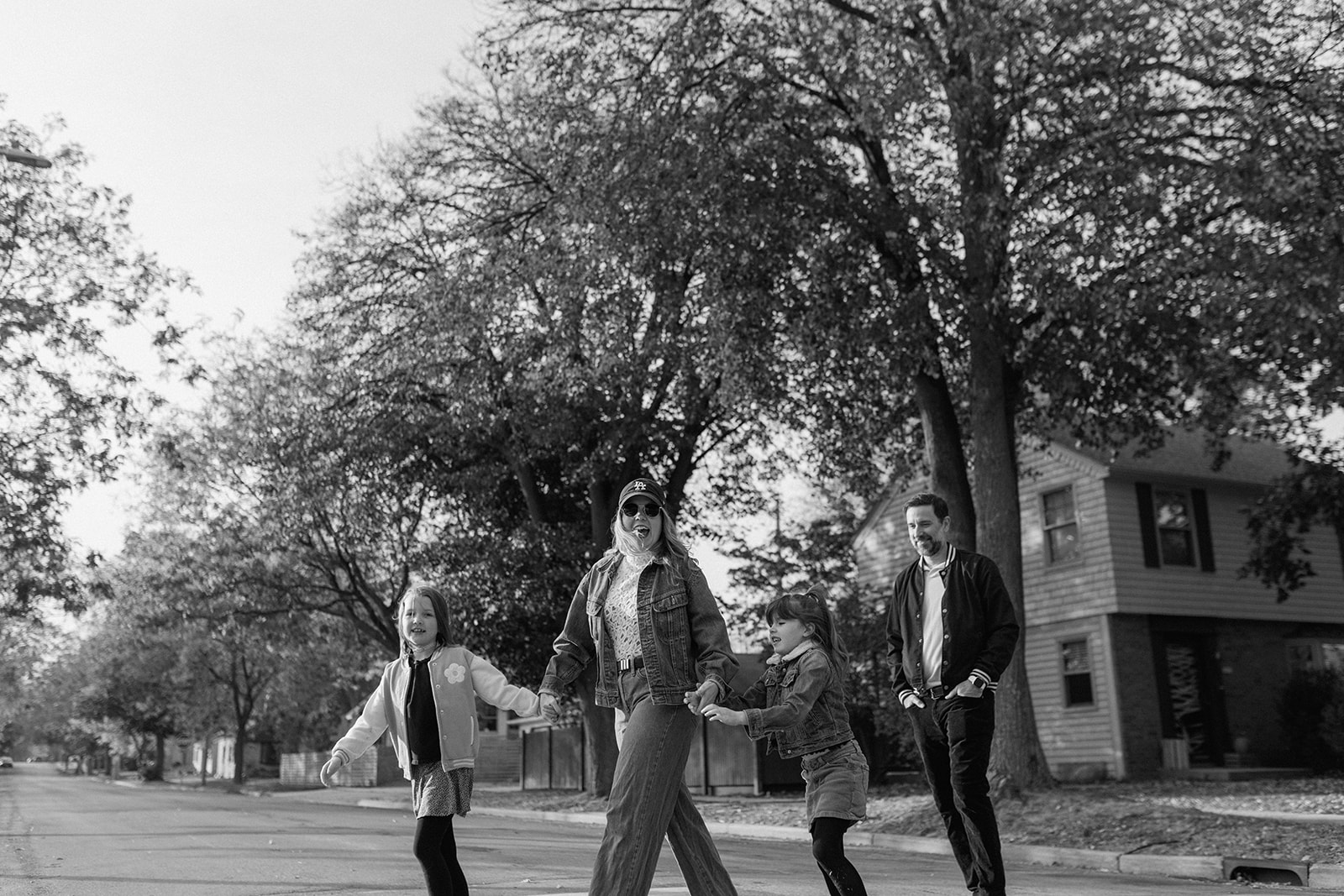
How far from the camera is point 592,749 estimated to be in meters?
23.8

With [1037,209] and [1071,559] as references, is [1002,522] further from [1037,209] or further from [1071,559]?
[1071,559]

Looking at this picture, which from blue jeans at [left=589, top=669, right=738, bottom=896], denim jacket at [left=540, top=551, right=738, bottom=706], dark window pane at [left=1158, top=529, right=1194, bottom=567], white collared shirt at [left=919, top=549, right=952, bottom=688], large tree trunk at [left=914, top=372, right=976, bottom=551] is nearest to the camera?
blue jeans at [left=589, top=669, right=738, bottom=896]

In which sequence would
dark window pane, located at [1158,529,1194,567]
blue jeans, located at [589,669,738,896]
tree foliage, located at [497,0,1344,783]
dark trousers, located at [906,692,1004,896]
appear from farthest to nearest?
1. dark window pane, located at [1158,529,1194,567]
2. tree foliage, located at [497,0,1344,783]
3. dark trousers, located at [906,692,1004,896]
4. blue jeans, located at [589,669,738,896]

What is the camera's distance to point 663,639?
4945 millimetres

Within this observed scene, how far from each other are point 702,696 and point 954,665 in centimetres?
191

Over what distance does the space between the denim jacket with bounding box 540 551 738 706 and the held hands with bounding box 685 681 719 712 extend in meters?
0.05

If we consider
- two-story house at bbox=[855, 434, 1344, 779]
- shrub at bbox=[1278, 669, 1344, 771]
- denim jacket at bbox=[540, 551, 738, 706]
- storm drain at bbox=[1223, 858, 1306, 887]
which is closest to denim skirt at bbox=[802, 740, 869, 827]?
denim jacket at bbox=[540, 551, 738, 706]

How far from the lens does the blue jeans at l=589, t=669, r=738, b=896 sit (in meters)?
4.64

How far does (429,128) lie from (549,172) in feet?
19.1

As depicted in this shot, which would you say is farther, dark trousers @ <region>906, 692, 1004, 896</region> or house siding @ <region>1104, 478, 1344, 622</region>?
house siding @ <region>1104, 478, 1344, 622</region>

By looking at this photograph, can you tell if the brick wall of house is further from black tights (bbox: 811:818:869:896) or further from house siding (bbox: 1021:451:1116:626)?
black tights (bbox: 811:818:869:896)

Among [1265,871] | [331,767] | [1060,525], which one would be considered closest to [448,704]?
[331,767]

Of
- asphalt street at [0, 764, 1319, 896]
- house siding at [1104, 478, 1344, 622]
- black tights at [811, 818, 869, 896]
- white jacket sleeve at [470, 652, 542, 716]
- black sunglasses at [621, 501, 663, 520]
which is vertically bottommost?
asphalt street at [0, 764, 1319, 896]

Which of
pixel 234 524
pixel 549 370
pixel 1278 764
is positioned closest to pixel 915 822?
pixel 549 370
